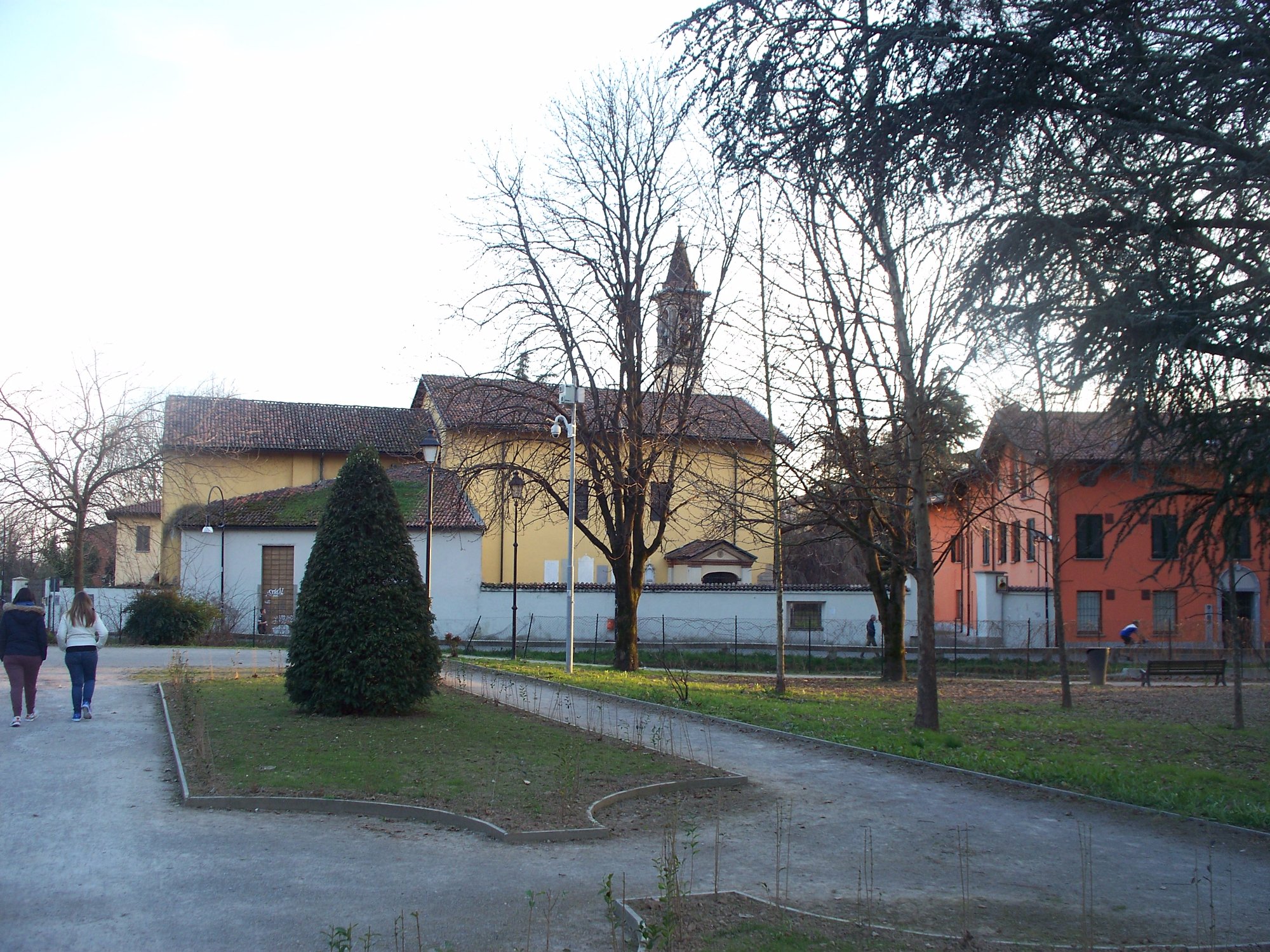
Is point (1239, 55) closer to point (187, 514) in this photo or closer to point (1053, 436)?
point (1053, 436)

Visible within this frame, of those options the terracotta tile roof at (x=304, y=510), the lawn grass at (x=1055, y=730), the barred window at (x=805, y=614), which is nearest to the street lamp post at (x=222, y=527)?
the terracotta tile roof at (x=304, y=510)

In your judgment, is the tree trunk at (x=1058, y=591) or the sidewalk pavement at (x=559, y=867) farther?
the tree trunk at (x=1058, y=591)

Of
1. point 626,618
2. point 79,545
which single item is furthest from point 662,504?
point 79,545

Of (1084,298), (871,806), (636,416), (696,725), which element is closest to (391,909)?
(871,806)

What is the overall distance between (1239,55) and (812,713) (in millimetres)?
10857

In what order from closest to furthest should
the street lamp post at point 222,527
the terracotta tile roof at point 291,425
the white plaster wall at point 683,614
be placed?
1. the street lamp post at point 222,527
2. the white plaster wall at point 683,614
3. the terracotta tile roof at point 291,425

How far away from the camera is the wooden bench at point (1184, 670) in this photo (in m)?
25.4

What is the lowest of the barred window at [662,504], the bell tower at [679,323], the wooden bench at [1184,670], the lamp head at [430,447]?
the wooden bench at [1184,670]

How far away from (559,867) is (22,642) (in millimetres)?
9656

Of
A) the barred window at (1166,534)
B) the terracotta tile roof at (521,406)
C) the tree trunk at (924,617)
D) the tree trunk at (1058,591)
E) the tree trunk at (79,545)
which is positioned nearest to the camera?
the barred window at (1166,534)

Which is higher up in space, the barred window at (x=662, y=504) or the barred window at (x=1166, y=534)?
the barred window at (x=662, y=504)

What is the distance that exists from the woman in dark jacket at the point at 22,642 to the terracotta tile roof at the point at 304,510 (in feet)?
74.5

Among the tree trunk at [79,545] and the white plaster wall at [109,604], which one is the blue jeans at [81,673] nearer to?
the tree trunk at [79,545]

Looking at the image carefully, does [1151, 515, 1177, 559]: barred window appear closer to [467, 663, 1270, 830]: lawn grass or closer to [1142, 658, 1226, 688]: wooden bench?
[467, 663, 1270, 830]: lawn grass
